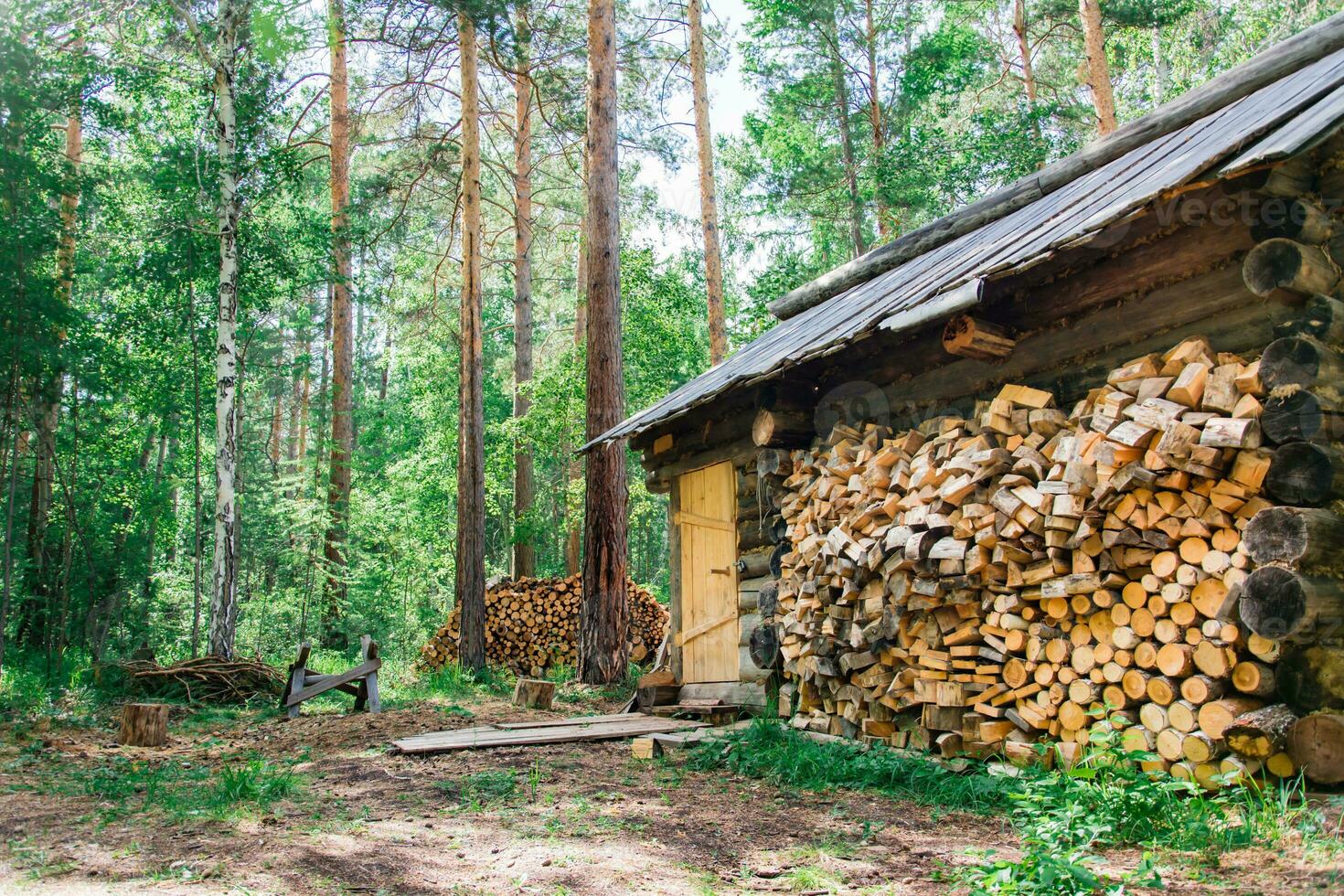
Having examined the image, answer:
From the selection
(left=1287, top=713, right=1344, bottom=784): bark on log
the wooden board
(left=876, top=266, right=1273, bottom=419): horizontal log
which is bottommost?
the wooden board

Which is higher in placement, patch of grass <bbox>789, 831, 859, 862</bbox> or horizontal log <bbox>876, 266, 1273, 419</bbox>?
horizontal log <bbox>876, 266, 1273, 419</bbox>

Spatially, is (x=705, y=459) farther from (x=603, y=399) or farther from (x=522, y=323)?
(x=522, y=323)

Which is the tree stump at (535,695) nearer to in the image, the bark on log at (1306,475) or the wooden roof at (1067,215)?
the wooden roof at (1067,215)

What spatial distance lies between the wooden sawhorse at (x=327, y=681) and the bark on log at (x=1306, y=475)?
8231 millimetres

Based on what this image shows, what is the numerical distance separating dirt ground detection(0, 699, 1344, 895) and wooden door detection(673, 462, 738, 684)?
243 cm

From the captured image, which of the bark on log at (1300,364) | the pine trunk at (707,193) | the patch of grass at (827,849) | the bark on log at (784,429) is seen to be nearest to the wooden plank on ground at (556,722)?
the bark on log at (784,429)

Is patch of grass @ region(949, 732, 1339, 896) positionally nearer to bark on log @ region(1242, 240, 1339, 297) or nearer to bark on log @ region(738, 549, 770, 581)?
bark on log @ region(1242, 240, 1339, 297)

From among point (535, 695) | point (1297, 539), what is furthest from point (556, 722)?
point (1297, 539)

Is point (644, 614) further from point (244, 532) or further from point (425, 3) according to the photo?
point (244, 532)

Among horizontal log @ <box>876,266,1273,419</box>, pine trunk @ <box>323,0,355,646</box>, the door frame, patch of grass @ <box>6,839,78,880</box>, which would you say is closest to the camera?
patch of grass @ <box>6,839,78,880</box>

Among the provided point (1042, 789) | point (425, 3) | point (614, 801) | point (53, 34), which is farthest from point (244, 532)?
point (1042, 789)

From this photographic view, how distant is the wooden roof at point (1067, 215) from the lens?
3963 mm

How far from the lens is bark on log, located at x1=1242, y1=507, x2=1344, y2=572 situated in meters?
3.74

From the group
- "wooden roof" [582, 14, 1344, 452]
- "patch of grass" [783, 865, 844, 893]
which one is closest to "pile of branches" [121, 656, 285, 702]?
"wooden roof" [582, 14, 1344, 452]
